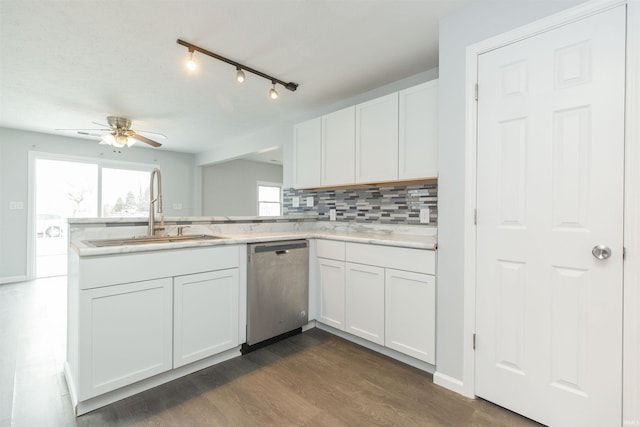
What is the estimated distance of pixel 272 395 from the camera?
1743 mm

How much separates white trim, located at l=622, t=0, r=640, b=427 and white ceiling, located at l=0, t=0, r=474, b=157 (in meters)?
0.83

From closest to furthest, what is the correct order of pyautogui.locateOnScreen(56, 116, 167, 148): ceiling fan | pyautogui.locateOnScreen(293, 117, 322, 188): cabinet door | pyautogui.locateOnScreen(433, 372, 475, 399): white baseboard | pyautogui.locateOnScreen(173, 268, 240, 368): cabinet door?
pyautogui.locateOnScreen(433, 372, 475, 399): white baseboard → pyautogui.locateOnScreen(173, 268, 240, 368): cabinet door → pyautogui.locateOnScreen(293, 117, 322, 188): cabinet door → pyautogui.locateOnScreen(56, 116, 167, 148): ceiling fan

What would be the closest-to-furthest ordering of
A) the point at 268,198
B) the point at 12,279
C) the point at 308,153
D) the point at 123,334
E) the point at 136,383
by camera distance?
the point at 123,334 → the point at 136,383 → the point at 308,153 → the point at 12,279 → the point at 268,198

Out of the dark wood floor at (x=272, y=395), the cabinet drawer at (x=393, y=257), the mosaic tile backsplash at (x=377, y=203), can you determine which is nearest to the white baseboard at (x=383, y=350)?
the dark wood floor at (x=272, y=395)

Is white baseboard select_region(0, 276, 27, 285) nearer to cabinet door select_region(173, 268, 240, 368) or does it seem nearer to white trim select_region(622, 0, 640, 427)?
cabinet door select_region(173, 268, 240, 368)

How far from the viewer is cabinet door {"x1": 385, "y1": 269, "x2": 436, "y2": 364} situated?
1.93 meters

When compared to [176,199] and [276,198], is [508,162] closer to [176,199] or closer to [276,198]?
[176,199]

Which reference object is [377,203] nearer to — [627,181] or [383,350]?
[383,350]

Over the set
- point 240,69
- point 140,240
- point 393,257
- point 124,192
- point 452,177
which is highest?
point 240,69

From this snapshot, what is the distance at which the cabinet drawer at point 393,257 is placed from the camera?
194cm

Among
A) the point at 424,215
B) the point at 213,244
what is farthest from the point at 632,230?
the point at 213,244

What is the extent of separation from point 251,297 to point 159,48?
6.56 feet

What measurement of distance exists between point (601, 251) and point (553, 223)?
0.70ft

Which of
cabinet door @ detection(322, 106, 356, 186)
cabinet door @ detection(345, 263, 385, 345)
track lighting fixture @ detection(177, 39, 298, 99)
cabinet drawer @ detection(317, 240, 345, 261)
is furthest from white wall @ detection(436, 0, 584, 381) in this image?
track lighting fixture @ detection(177, 39, 298, 99)
